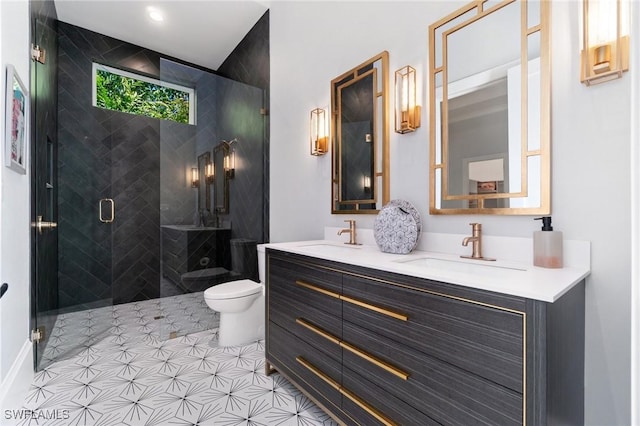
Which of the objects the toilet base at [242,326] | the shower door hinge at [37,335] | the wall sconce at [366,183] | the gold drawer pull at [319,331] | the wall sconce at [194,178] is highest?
the wall sconce at [194,178]

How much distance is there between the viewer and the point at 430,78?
1601mm

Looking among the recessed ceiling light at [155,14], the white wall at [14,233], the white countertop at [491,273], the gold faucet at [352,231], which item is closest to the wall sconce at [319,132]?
the gold faucet at [352,231]

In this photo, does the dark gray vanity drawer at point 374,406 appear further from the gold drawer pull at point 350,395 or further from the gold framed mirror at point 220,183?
the gold framed mirror at point 220,183

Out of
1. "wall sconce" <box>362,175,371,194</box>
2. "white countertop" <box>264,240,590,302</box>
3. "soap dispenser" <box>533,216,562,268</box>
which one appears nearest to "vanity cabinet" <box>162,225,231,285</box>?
"wall sconce" <box>362,175,371,194</box>

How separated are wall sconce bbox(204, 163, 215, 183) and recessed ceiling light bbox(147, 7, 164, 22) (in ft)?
5.13

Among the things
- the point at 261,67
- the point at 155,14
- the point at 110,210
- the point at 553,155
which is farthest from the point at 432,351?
the point at 155,14

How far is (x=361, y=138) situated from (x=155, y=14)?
2629mm

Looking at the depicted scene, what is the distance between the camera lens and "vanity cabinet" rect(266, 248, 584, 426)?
2.66 ft

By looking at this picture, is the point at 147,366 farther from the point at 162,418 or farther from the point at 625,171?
the point at 625,171

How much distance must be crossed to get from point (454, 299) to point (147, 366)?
2145 millimetres

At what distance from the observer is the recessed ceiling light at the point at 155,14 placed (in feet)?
9.77

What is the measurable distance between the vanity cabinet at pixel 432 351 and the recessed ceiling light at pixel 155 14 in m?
3.05

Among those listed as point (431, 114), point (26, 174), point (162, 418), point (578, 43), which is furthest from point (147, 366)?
point (578, 43)

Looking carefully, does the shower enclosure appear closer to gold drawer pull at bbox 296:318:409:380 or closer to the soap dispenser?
gold drawer pull at bbox 296:318:409:380
